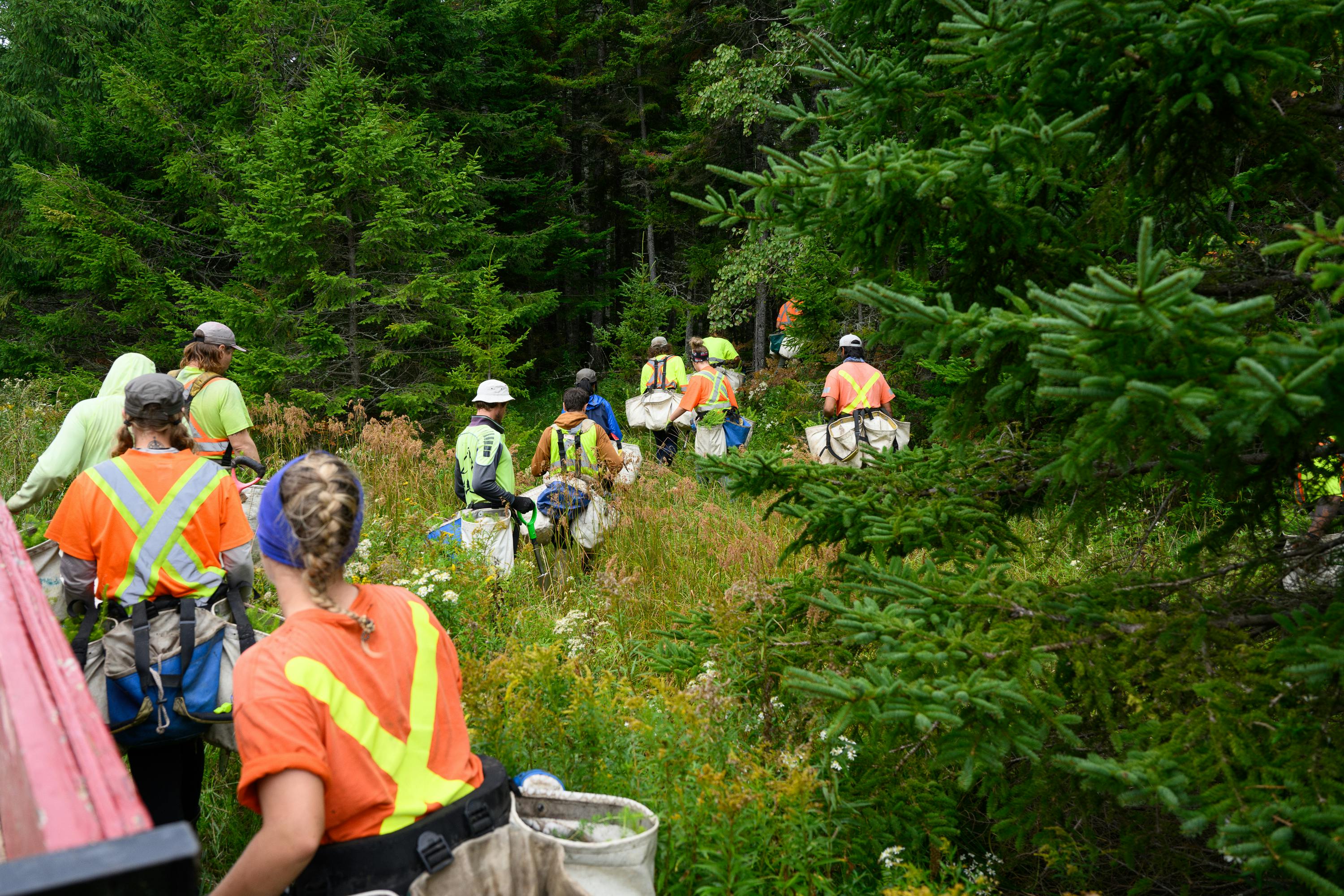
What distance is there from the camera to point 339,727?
1.99 m

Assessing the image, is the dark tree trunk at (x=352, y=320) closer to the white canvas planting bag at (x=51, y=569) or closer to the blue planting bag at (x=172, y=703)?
the white canvas planting bag at (x=51, y=569)

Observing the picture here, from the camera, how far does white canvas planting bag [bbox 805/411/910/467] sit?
8945 millimetres

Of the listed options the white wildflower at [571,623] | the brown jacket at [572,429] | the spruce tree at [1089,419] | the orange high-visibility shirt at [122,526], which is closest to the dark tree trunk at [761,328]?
the brown jacket at [572,429]

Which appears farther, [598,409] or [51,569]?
[598,409]

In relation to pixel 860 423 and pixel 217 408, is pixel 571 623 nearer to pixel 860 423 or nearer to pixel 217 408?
pixel 217 408

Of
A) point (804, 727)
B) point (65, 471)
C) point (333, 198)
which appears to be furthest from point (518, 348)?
point (804, 727)

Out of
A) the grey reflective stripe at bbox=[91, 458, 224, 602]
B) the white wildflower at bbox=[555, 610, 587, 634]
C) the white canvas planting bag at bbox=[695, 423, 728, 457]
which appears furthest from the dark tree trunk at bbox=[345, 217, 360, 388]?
the grey reflective stripe at bbox=[91, 458, 224, 602]

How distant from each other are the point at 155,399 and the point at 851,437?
6.80 m

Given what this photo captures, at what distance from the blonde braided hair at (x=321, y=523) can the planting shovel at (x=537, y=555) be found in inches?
175

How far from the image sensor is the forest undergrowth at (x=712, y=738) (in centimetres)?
Answer: 267

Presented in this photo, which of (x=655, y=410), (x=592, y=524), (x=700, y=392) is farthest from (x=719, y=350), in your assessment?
(x=592, y=524)

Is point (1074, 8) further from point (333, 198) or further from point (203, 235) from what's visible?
point (203, 235)

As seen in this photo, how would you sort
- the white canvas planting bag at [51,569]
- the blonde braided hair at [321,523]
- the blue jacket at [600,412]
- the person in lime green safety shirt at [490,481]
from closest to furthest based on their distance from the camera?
the blonde braided hair at [321,523] → the white canvas planting bag at [51,569] → the person in lime green safety shirt at [490,481] → the blue jacket at [600,412]

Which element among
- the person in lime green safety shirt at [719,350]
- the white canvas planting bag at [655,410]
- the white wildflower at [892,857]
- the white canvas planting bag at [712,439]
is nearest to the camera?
the white wildflower at [892,857]
